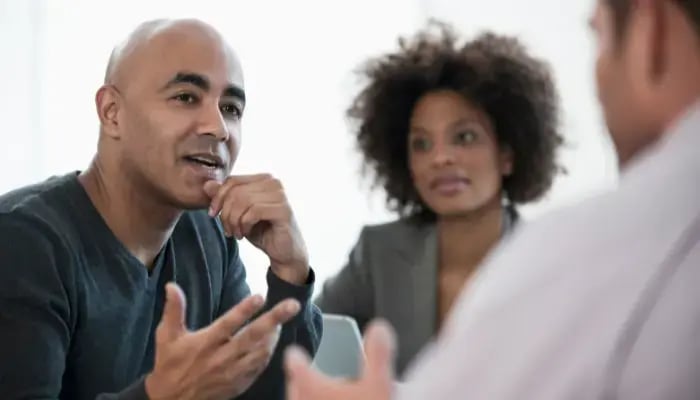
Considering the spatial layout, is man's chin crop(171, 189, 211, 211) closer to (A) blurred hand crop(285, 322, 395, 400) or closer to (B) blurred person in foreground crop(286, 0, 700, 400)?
(A) blurred hand crop(285, 322, 395, 400)

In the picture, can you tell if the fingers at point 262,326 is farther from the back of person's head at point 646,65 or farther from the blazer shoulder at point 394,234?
the blazer shoulder at point 394,234

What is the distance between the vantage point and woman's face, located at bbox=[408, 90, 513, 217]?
1983 millimetres

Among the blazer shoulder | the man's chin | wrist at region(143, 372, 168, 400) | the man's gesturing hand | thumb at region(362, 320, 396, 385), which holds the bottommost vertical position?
the blazer shoulder

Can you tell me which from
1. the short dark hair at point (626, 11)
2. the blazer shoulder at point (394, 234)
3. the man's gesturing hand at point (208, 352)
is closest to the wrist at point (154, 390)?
the man's gesturing hand at point (208, 352)

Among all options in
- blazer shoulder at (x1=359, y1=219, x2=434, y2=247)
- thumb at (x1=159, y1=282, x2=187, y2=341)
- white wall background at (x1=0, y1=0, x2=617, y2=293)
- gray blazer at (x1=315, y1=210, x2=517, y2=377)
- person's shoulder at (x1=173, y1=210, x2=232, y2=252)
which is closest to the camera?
thumb at (x1=159, y1=282, x2=187, y2=341)

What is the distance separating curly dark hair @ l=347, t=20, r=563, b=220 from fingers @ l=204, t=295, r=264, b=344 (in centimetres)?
109

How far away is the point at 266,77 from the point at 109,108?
1.18 meters

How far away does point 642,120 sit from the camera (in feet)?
1.89

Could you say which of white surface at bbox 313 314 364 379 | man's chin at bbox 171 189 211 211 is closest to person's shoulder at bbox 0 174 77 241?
man's chin at bbox 171 189 211 211

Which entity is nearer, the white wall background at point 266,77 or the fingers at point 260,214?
the fingers at point 260,214

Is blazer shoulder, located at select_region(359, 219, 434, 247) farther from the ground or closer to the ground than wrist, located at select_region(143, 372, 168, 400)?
closer to the ground

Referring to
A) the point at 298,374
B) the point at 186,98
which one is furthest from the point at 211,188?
the point at 298,374

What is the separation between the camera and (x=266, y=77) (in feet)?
8.32

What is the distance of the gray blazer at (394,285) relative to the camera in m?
1.93
